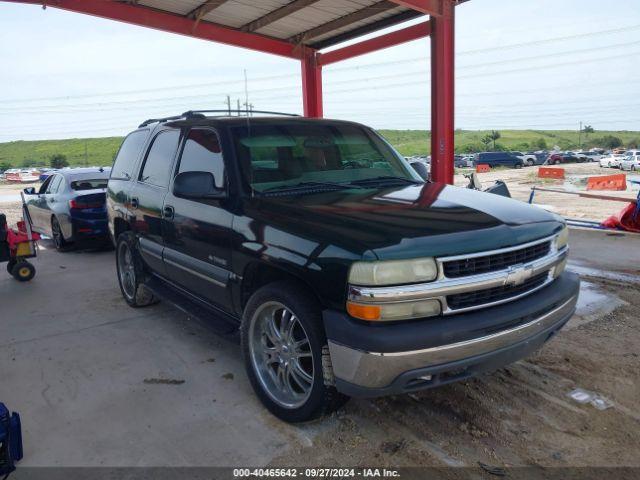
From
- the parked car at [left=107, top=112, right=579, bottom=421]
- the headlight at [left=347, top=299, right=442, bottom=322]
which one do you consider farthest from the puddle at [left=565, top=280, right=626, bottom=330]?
the headlight at [left=347, top=299, right=442, bottom=322]

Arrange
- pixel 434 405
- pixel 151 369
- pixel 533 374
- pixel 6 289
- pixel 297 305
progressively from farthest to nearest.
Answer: pixel 6 289 < pixel 151 369 < pixel 533 374 < pixel 434 405 < pixel 297 305

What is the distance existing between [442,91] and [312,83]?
4.16m

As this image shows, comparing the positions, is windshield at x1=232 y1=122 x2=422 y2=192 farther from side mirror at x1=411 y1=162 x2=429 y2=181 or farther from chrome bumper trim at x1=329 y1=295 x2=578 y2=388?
chrome bumper trim at x1=329 y1=295 x2=578 y2=388

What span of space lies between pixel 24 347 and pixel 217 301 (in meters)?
2.08

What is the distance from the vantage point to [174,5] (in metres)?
10.2

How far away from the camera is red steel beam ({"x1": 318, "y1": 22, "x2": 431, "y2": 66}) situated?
410 inches

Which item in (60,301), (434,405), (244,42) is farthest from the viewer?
(244,42)

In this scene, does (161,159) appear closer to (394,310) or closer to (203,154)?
(203,154)

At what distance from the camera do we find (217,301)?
3.92 m

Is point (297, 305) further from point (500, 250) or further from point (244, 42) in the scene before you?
point (244, 42)

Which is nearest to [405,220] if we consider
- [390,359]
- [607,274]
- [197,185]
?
[390,359]

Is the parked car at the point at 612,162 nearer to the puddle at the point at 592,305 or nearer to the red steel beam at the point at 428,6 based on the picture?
the red steel beam at the point at 428,6

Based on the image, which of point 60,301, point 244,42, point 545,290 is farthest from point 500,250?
point 244,42

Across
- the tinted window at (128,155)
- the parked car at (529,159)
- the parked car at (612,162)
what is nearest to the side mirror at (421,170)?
the tinted window at (128,155)
